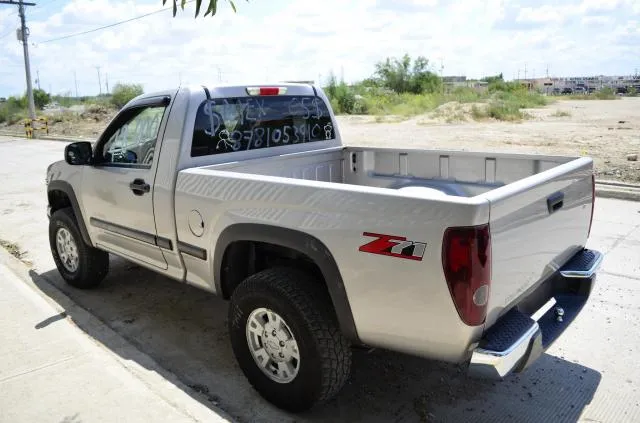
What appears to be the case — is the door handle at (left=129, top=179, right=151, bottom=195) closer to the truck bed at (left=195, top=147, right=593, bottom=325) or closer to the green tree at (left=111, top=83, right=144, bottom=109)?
the truck bed at (left=195, top=147, right=593, bottom=325)

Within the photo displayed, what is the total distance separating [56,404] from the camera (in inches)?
132

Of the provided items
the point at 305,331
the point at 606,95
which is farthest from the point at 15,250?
the point at 606,95

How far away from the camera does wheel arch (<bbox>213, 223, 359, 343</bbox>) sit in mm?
2955

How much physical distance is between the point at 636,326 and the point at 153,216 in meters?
3.66

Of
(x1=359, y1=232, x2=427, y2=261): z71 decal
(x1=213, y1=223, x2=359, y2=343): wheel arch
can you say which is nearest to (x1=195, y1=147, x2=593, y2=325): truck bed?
(x1=359, y1=232, x2=427, y2=261): z71 decal

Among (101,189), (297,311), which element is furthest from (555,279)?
(101,189)

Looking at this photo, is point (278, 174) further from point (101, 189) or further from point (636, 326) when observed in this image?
point (636, 326)

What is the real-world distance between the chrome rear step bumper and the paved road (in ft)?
1.78

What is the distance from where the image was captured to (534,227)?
9.75 ft

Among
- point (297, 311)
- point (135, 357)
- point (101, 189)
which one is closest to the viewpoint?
point (297, 311)

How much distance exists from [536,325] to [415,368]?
119 cm

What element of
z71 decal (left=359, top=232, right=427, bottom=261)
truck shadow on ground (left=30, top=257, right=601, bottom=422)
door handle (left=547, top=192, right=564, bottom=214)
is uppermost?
door handle (left=547, top=192, right=564, bottom=214)

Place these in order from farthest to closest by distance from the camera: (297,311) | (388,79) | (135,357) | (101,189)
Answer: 1. (388,79)
2. (101,189)
3. (135,357)
4. (297,311)

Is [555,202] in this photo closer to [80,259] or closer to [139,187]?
[139,187]
